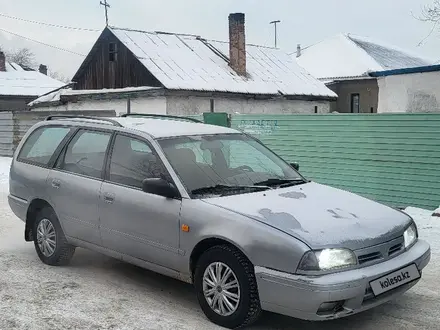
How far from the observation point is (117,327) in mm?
4105

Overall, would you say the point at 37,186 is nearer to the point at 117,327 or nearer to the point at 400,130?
the point at 117,327

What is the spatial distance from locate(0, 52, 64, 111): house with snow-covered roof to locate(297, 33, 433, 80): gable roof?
18.1 meters

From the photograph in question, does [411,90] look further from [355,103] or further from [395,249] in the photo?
[355,103]

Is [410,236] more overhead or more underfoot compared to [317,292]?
more overhead

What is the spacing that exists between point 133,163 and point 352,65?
28.8 metres

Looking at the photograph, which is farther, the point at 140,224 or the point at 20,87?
the point at 20,87

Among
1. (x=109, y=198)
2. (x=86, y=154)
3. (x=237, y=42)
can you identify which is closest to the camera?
(x=109, y=198)

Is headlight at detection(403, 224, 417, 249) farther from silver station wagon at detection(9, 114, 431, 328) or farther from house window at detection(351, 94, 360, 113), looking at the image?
house window at detection(351, 94, 360, 113)

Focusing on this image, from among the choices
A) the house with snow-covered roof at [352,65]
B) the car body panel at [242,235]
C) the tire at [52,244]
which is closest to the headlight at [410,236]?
the car body panel at [242,235]

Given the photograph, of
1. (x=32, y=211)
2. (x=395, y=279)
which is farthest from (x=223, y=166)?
(x=32, y=211)

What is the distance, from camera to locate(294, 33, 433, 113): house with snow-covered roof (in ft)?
100

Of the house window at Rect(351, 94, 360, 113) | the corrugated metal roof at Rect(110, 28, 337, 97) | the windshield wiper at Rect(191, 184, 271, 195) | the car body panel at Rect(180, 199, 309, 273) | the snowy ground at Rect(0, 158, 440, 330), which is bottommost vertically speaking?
the snowy ground at Rect(0, 158, 440, 330)

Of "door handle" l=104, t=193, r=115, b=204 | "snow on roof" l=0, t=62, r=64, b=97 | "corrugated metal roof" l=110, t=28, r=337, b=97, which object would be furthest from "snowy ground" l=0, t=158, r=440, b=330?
"snow on roof" l=0, t=62, r=64, b=97

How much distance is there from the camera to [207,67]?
23.4 m
